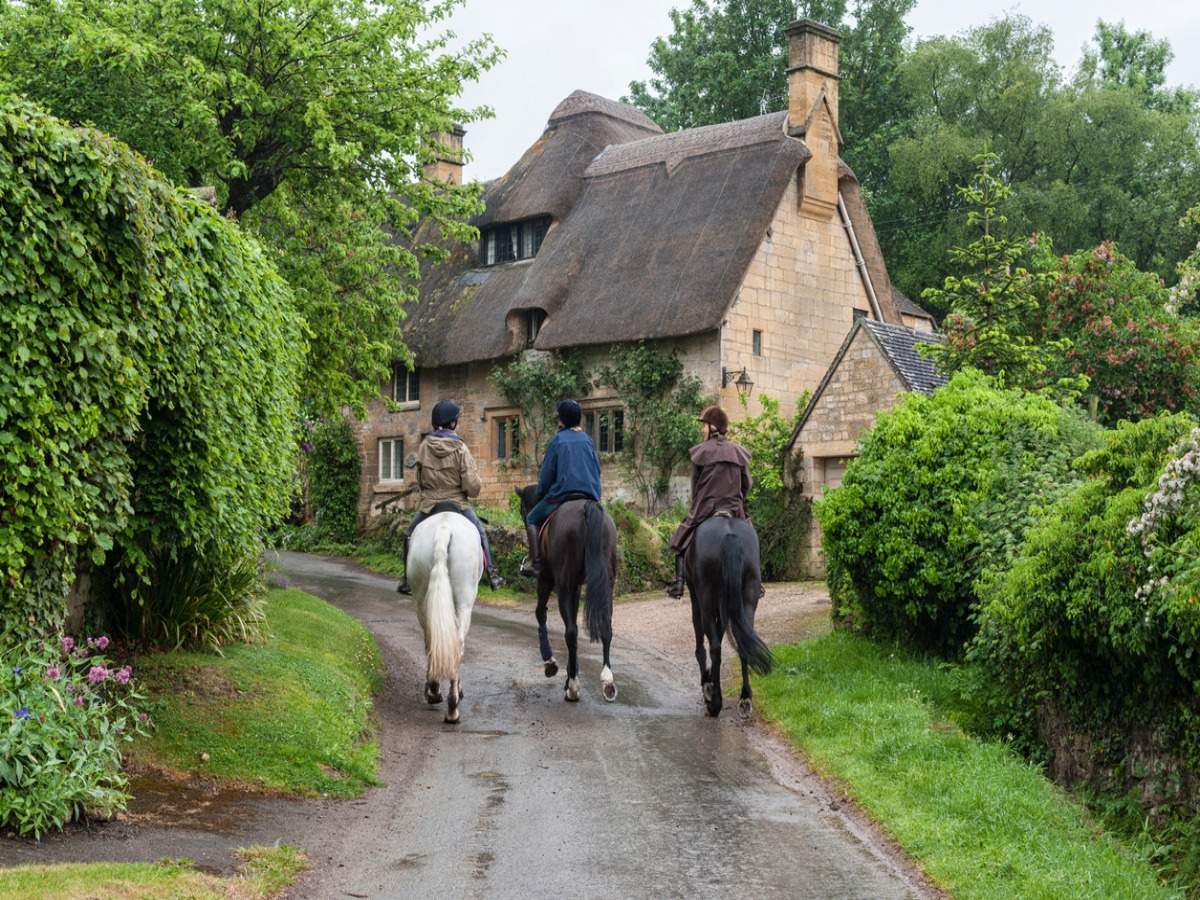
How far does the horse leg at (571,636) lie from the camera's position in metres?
12.5

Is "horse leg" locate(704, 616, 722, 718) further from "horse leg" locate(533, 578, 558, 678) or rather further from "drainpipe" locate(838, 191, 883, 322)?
"drainpipe" locate(838, 191, 883, 322)

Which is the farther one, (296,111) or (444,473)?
(296,111)

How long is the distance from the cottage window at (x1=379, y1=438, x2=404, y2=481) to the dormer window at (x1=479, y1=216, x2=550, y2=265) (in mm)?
5494

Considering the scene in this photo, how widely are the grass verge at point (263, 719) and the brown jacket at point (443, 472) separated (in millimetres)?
1769

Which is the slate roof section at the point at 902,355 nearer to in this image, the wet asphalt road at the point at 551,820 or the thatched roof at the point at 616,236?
the thatched roof at the point at 616,236

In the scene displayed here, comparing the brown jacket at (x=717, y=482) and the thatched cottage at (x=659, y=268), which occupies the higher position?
the thatched cottage at (x=659, y=268)

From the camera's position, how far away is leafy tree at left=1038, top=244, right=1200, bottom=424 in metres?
22.5

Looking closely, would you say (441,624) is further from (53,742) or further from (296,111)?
(296,111)

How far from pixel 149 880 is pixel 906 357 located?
A: 1994 centimetres

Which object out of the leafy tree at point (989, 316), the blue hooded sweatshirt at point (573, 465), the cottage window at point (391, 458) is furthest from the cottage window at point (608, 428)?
the blue hooded sweatshirt at point (573, 465)

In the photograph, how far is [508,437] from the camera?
33.8 meters

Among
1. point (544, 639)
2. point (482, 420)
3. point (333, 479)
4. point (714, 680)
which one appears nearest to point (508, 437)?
point (482, 420)

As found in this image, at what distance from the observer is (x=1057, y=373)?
Result: 21.8m

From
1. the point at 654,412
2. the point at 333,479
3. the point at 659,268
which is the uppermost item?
the point at 659,268
